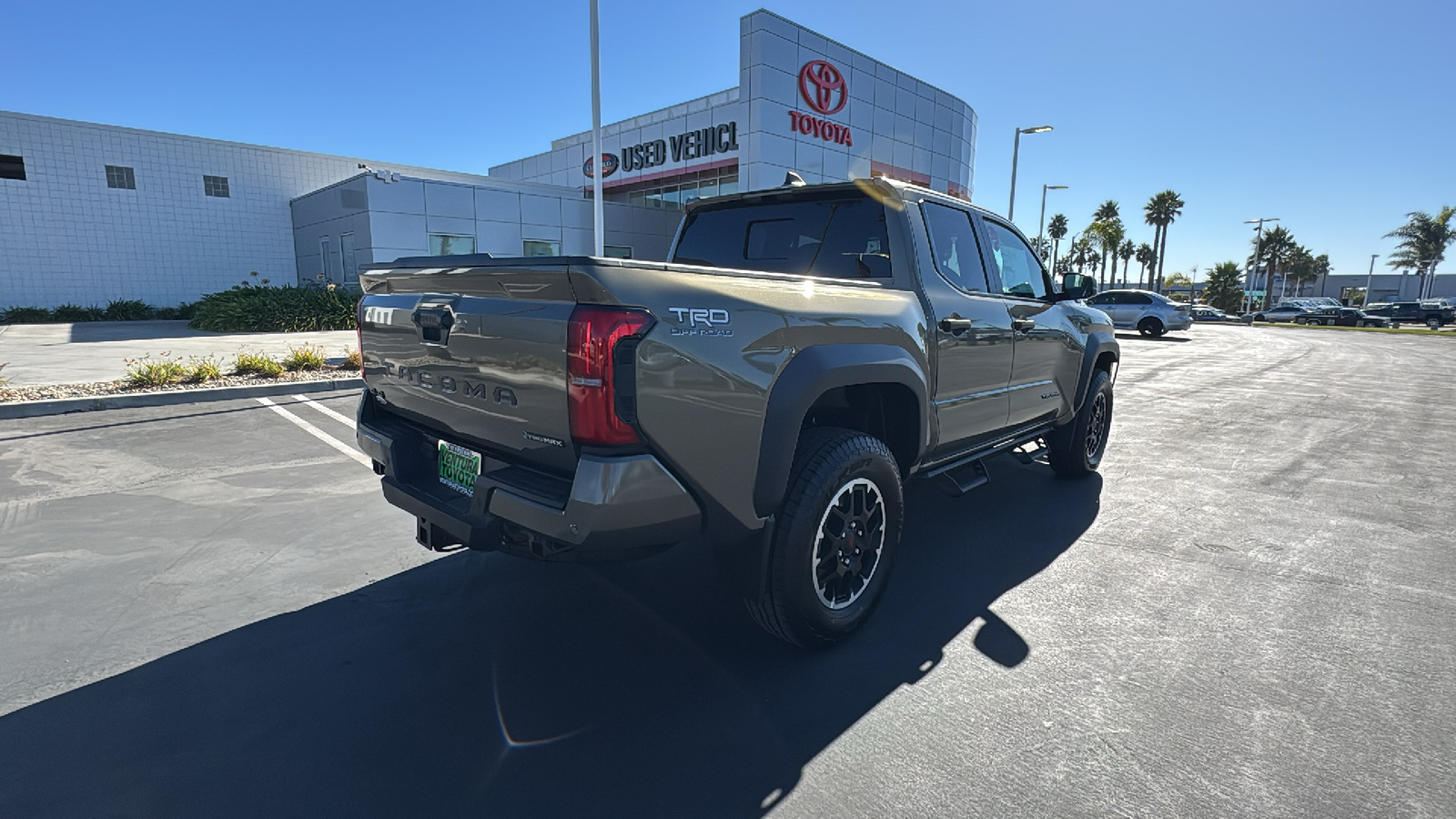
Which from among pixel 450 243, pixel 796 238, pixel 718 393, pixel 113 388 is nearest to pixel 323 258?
pixel 450 243

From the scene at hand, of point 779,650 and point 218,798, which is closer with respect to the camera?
point 218,798

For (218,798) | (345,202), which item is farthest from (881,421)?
(345,202)

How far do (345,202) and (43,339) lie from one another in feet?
24.4

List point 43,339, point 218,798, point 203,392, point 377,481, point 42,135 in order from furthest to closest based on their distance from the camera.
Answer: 1. point 42,135
2. point 43,339
3. point 203,392
4. point 377,481
5. point 218,798

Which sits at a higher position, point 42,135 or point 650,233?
point 42,135

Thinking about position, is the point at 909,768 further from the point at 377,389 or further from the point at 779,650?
Answer: the point at 377,389

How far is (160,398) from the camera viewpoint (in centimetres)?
784

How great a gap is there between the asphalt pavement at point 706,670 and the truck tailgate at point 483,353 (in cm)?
93

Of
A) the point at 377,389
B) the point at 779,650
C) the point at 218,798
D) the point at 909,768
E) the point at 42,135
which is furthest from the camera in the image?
the point at 42,135

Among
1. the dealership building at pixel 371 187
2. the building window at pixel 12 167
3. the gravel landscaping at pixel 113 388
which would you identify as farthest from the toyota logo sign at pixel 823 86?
the building window at pixel 12 167

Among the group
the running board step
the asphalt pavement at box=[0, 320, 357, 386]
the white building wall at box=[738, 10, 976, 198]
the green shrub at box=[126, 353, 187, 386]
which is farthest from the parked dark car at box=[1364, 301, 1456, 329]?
the green shrub at box=[126, 353, 187, 386]

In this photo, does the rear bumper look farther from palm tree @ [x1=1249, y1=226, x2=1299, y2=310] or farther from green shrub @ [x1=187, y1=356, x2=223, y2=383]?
palm tree @ [x1=1249, y1=226, x2=1299, y2=310]

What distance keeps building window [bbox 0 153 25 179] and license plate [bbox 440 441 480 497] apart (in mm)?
27398

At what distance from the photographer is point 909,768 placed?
2.23 meters
